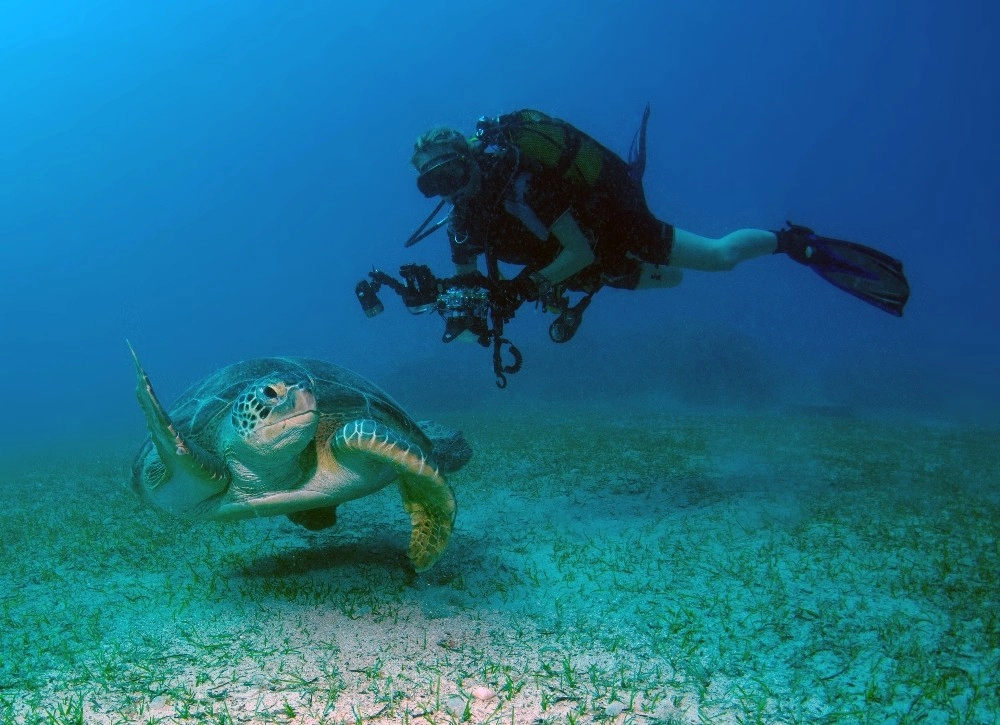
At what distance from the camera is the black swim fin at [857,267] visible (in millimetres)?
6625

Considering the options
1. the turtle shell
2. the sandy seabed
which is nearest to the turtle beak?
the turtle shell

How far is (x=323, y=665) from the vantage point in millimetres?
2480

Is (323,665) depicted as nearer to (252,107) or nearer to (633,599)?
(633,599)

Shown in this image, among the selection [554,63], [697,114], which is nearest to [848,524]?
[697,114]

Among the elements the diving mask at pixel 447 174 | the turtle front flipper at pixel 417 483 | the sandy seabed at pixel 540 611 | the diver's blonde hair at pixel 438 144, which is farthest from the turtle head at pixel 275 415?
the diver's blonde hair at pixel 438 144

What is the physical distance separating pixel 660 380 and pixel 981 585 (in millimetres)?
18988

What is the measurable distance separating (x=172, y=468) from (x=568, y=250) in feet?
12.9

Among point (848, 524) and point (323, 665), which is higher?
point (848, 524)

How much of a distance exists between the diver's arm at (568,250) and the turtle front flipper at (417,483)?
9.04ft

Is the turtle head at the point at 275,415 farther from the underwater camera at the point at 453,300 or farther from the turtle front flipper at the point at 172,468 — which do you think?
the underwater camera at the point at 453,300

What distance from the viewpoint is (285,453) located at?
307 centimetres

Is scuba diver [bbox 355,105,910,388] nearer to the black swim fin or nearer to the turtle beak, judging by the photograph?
the black swim fin

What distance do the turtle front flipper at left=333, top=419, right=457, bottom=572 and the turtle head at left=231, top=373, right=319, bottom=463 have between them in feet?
0.96

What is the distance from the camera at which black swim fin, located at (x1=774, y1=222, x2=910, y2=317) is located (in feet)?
21.7
